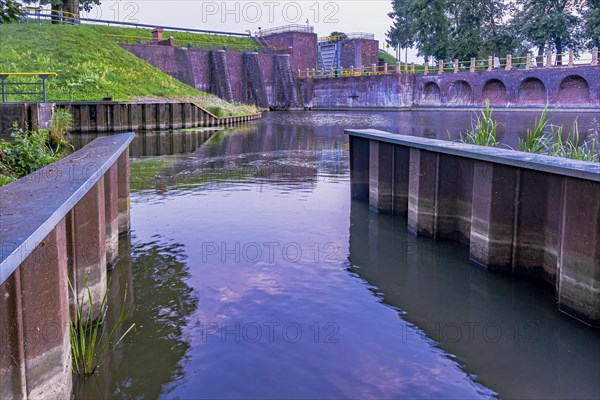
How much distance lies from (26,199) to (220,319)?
239 centimetres

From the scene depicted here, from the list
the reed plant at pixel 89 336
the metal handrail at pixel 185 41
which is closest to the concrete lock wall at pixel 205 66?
the metal handrail at pixel 185 41

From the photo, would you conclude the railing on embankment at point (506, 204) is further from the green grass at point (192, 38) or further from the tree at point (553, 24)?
the green grass at point (192, 38)

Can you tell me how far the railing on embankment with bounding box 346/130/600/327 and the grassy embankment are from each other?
2182 cm

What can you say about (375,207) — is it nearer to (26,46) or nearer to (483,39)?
(26,46)

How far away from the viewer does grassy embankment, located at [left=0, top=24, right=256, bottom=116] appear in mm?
32438

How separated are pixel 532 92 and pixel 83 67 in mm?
33577

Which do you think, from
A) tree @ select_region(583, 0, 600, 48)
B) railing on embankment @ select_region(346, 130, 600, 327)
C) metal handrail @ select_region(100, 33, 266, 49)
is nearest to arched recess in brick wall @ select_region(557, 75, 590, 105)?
tree @ select_region(583, 0, 600, 48)

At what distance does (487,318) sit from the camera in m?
6.53

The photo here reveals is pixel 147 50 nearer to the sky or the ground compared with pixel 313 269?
nearer to the sky

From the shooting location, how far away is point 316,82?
6744 centimetres

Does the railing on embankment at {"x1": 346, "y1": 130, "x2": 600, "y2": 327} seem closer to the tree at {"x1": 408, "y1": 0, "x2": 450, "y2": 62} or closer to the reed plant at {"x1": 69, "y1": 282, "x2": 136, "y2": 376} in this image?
the reed plant at {"x1": 69, "y1": 282, "x2": 136, "y2": 376}

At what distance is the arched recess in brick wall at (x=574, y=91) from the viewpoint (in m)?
46.1

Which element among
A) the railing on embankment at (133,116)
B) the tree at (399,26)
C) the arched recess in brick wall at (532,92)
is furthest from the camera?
the tree at (399,26)

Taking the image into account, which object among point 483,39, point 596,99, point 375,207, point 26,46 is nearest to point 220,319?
point 375,207
